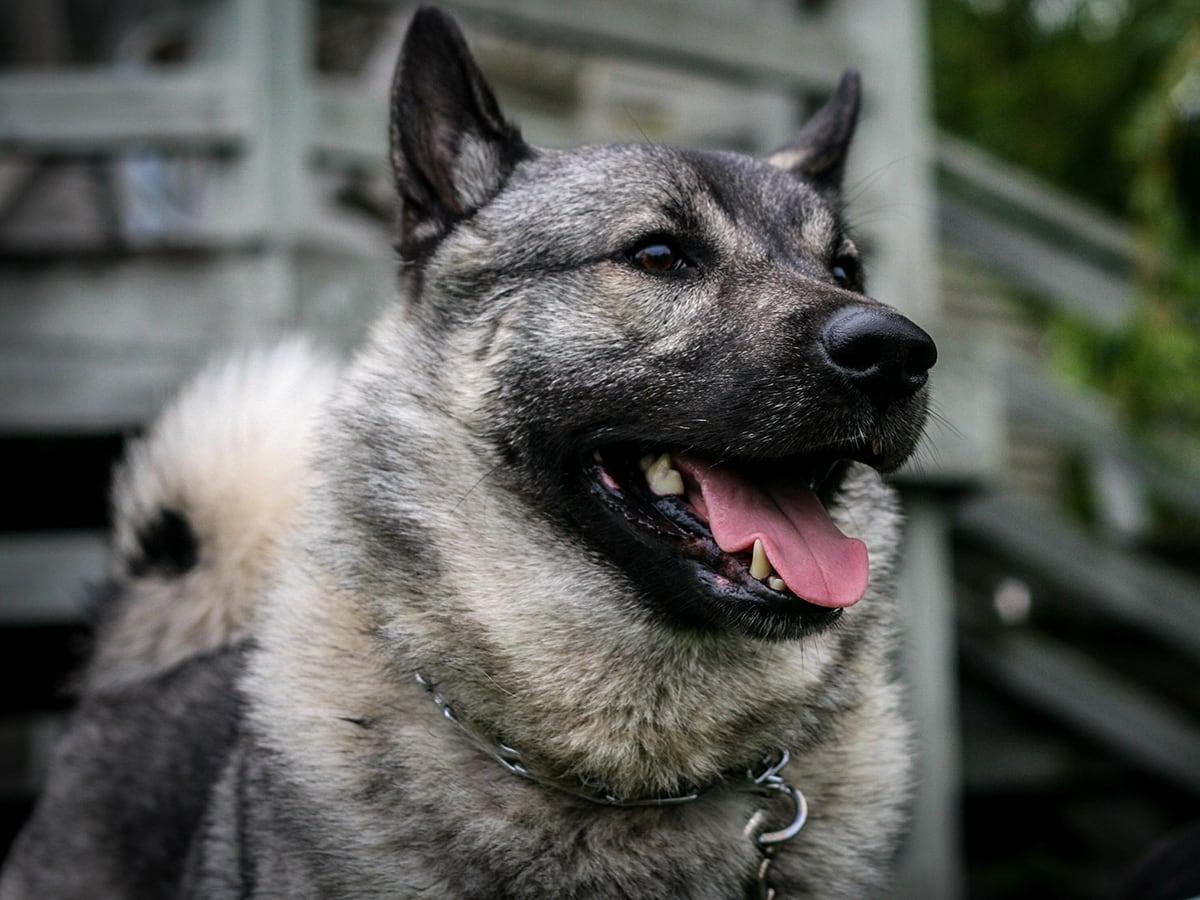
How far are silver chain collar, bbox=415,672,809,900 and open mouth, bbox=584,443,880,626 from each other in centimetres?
34

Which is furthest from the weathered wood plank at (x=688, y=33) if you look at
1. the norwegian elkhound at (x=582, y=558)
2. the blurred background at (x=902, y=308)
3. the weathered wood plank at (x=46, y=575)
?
the weathered wood plank at (x=46, y=575)

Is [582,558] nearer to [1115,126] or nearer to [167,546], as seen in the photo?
[167,546]

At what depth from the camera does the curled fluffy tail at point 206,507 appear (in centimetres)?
275

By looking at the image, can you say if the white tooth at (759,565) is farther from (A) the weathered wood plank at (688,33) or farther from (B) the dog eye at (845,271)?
(A) the weathered wood plank at (688,33)

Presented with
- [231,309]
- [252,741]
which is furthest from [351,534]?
[231,309]

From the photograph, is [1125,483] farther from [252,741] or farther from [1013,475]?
[252,741]

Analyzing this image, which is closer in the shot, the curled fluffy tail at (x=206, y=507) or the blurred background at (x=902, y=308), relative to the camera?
the curled fluffy tail at (x=206, y=507)

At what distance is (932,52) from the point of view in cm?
979

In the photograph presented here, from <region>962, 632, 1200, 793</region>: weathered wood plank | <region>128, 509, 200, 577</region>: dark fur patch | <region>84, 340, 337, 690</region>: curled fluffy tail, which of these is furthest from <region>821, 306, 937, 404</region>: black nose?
<region>962, 632, 1200, 793</region>: weathered wood plank

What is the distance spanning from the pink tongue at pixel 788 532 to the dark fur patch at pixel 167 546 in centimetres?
131

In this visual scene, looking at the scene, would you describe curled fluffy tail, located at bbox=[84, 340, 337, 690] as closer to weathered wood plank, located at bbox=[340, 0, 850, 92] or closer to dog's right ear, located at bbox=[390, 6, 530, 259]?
dog's right ear, located at bbox=[390, 6, 530, 259]

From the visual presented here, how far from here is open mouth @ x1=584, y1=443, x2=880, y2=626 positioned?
6.31 ft

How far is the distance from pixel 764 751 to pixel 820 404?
62 centimetres

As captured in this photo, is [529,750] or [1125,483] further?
[1125,483]
